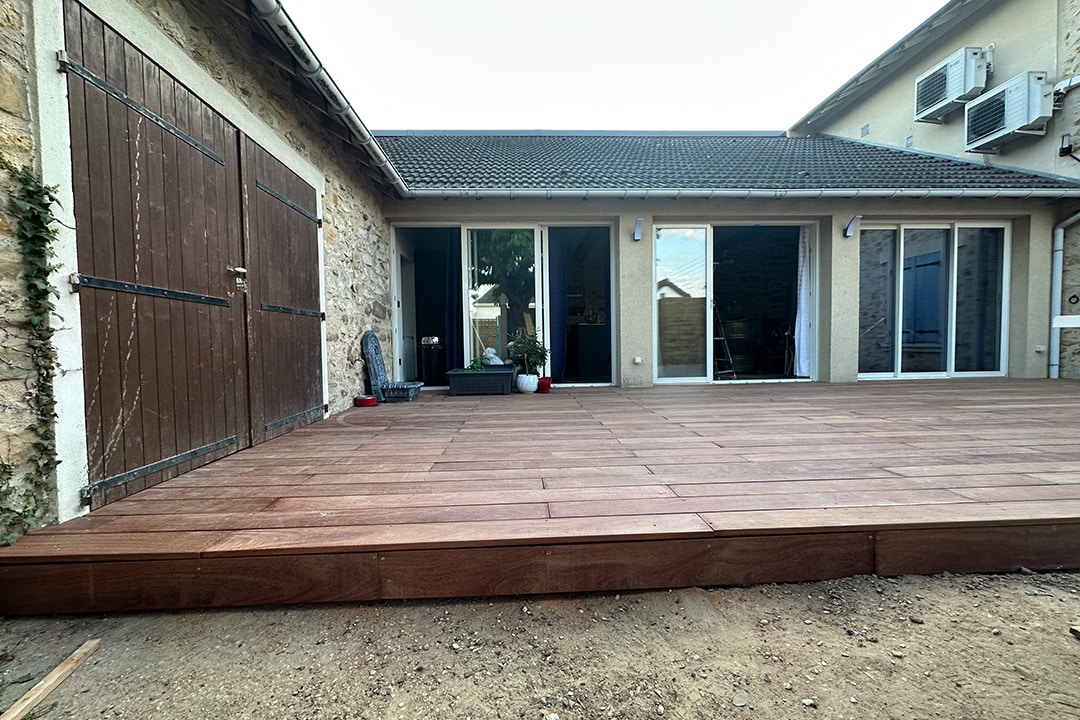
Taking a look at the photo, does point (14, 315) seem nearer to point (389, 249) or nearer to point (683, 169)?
point (389, 249)

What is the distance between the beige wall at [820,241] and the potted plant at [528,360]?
3.19ft

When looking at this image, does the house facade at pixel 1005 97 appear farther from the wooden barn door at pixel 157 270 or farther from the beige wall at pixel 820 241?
the wooden barn door at pixel 157 270

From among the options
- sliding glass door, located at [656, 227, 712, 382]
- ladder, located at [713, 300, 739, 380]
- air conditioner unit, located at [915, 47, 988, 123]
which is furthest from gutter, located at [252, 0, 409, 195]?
air conditioner unit, located at [915, 47, 988, 123]

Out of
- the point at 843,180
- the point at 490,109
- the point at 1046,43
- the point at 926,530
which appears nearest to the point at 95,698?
the point at 926,530

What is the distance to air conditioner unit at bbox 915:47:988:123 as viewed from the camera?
20.4ft

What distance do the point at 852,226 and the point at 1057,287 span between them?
2.57 metres

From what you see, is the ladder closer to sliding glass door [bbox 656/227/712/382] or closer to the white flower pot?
sliding glass door [bbox 656/227/712/382]

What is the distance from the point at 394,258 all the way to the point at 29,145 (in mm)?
4103

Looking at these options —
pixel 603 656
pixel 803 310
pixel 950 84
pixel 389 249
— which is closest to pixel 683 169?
pixel 803 310

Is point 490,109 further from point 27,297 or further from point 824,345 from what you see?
point 27,297

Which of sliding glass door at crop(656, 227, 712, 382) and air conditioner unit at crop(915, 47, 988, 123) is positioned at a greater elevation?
air conditioner unit at crop(915, 47, 988, 123)

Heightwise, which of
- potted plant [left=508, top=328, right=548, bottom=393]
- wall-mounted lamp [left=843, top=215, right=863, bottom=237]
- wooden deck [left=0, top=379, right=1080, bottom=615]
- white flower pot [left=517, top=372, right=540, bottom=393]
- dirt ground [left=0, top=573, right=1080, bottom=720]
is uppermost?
wall-mounted lamp [left=843, top=215, right=863, bottom=237]

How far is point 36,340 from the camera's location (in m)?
1.41

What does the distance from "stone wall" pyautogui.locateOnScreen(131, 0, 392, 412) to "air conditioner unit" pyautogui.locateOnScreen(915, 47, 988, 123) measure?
25.9 feet
